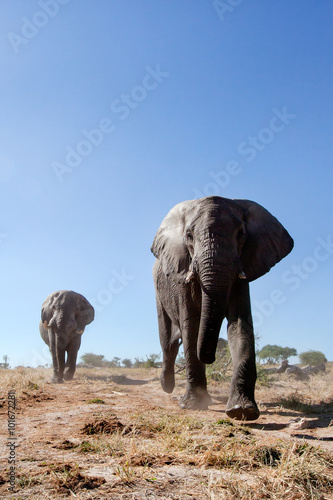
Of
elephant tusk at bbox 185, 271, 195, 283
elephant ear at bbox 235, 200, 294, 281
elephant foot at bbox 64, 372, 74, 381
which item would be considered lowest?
elephant foot at bbox 64, 372, 74, 381

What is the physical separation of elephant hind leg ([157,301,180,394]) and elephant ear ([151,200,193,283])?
2273 millimetres

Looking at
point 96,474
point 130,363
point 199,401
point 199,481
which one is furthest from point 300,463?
point 130,363

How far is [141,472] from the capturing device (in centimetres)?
317

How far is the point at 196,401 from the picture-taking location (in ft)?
24.6

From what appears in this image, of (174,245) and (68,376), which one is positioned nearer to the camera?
(174,245)

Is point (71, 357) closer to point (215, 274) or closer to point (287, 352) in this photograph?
point (215, 274)

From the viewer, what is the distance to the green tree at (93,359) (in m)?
44.8

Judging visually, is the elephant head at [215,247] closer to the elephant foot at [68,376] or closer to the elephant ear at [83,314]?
the elephant foot at [68,376]

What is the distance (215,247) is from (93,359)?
41583 mm

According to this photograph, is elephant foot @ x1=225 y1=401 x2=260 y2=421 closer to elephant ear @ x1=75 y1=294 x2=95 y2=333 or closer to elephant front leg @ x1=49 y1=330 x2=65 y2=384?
elephant front leg @ x1=49 y1=330 x2=65 y2=384

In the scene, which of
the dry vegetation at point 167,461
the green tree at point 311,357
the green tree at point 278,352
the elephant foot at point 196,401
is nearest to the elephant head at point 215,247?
the elephant foot at point 196,401

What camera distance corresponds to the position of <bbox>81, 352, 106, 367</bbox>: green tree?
44750mm

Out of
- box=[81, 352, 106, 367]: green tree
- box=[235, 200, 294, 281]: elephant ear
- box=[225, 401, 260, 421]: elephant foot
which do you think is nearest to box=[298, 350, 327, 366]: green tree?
box=[81, 352, 106, 367]: green tree

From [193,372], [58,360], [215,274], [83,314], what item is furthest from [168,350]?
[83,314]
